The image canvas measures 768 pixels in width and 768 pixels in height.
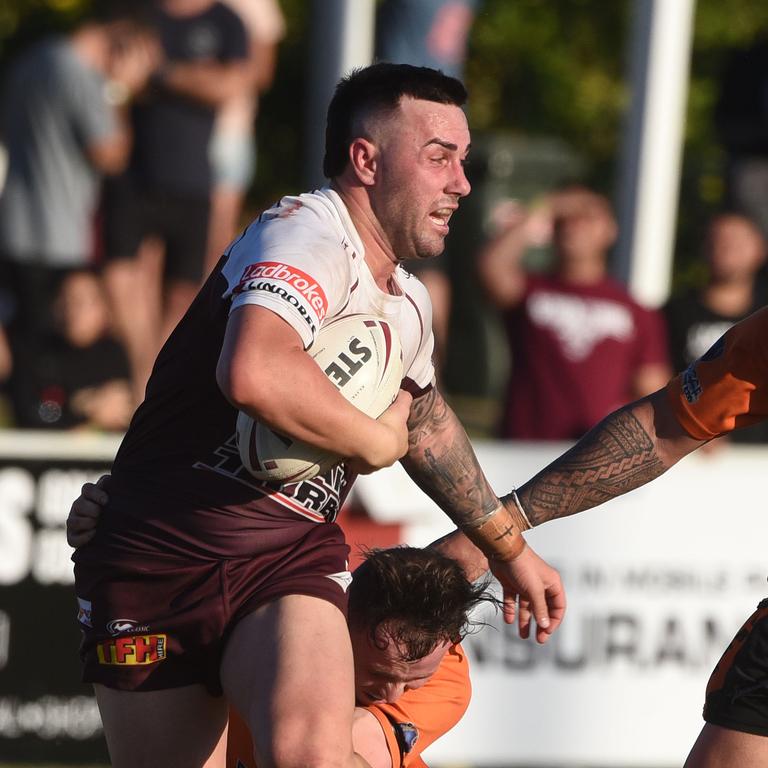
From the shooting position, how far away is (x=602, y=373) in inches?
335

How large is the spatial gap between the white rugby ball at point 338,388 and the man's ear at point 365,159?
39cm

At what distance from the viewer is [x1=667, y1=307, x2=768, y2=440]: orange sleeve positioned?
14.9 feet

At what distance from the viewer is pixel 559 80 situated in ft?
73.2

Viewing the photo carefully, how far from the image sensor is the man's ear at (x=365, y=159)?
13.6 ft

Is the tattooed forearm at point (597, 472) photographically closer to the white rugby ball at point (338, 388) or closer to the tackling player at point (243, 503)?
the tackling player at point (243, 503)

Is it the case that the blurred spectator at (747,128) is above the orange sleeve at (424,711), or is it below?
above

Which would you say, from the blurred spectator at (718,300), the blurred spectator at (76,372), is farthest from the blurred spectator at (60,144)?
the blurred spectator at (718,300)

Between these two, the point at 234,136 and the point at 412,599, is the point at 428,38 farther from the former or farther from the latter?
the point at 412,599

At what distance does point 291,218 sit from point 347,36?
609 centimetres

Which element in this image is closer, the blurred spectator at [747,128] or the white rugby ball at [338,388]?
the white rugby ball at [338,388]

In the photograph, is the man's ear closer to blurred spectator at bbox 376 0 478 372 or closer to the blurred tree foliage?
blurred spectator at bbox 376 0 478 372

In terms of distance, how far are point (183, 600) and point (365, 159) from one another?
1.23 m

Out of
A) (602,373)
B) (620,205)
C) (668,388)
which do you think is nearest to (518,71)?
(620,205)

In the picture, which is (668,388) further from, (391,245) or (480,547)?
(391,245)
